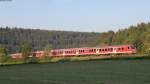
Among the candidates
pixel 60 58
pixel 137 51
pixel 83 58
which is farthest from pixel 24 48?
pixel 137 51

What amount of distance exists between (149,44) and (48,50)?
109 feet

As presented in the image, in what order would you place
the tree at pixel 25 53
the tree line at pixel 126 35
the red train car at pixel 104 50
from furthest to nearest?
the tree line at pixel 126 35 < the tree at pixel 25 53 < the red train car at pixel 104 50

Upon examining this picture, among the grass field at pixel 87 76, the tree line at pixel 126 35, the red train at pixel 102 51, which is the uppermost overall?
the tree line at pixel 126 35

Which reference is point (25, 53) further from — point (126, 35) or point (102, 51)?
point (126, 35)

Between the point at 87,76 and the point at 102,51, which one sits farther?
the point at 102,51

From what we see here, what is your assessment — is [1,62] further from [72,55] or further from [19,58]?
[72,55]

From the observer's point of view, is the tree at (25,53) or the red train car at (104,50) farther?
the tree at (25,53)

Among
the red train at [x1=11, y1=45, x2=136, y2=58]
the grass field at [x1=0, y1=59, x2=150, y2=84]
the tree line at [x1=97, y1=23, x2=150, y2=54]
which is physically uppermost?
the tree line at [x1=97, y1=23, x2=150, y2=54]

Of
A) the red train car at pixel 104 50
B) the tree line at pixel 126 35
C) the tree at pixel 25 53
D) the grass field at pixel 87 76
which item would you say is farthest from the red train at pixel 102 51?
the grass field at pixel 87 76

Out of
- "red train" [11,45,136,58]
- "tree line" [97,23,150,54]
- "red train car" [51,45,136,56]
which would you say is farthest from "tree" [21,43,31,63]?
"tree line" [97,23,150,54]

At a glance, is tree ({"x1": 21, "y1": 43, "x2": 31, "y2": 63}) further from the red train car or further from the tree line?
the tree line

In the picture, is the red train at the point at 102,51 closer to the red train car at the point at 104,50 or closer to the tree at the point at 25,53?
the red train car at the point at 104,50

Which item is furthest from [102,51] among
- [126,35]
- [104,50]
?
[126,35]

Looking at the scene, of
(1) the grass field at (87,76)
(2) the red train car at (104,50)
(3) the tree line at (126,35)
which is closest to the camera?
(1) the grass field at (87,76)
